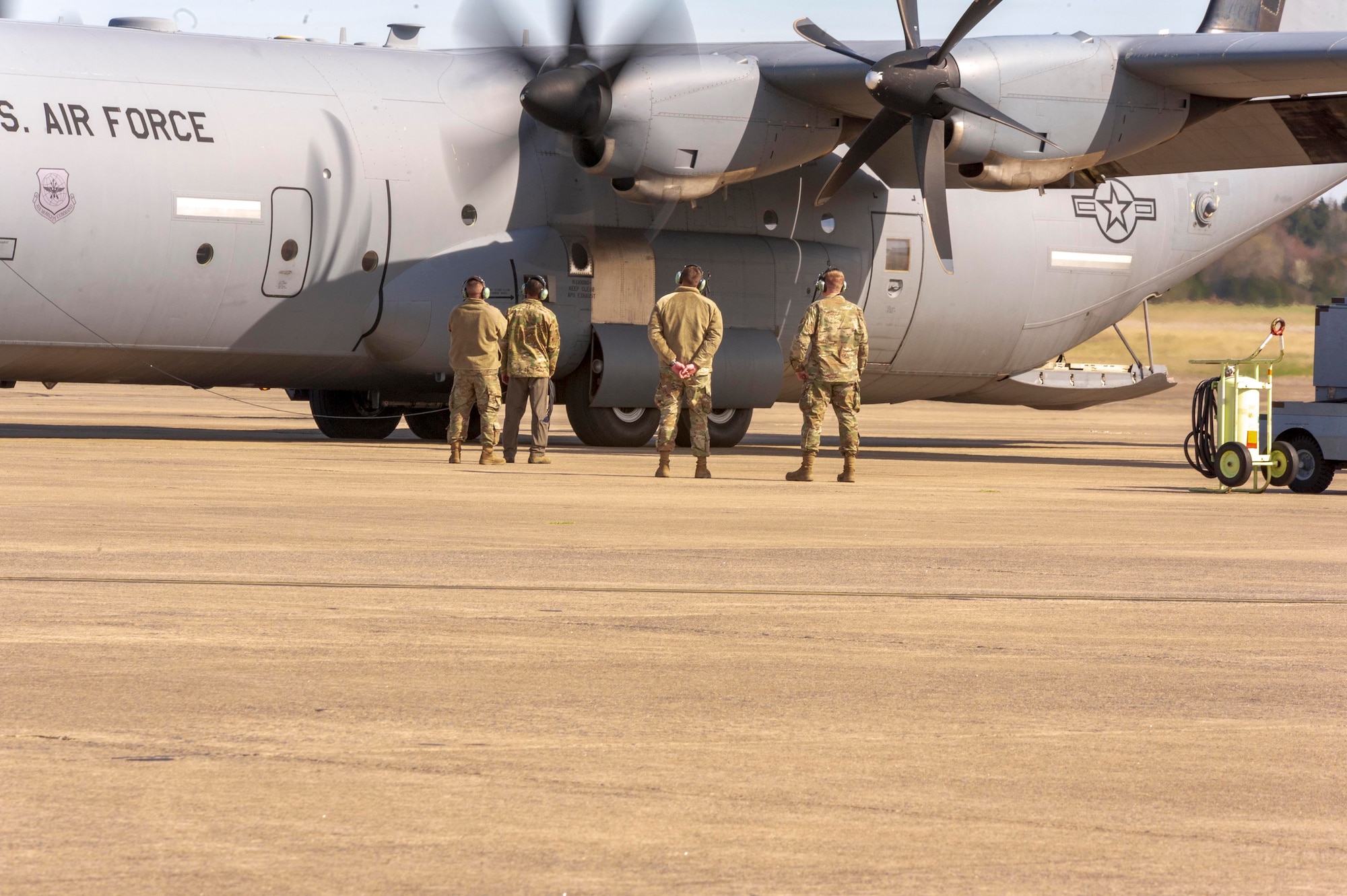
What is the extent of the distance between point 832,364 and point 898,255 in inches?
253

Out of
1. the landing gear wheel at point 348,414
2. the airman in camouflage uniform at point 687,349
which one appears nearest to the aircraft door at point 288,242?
the landing gear wheel at point 348,414

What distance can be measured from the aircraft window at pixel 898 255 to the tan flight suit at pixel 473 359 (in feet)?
20.4

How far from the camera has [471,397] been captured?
17688 millimetres

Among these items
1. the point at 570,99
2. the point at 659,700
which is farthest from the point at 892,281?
the point at 659,700

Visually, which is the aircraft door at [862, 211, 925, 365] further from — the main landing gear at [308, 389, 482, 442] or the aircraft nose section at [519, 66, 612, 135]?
the main landing gear at [308, 389, 482, 442]

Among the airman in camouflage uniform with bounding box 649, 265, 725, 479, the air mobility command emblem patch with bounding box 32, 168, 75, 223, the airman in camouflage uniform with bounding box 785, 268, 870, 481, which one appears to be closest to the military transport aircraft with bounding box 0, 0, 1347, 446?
the air mobility command emblem patch with bounding box 32, 168, 75, 223

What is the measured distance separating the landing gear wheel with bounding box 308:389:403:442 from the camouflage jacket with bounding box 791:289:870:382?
7350mm

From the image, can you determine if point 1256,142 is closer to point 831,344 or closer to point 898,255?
point 898,255

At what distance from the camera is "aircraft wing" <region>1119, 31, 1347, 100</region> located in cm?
1778

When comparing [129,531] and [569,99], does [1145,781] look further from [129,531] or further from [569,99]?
[569,99]

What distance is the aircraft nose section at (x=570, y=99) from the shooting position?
18.3 metres

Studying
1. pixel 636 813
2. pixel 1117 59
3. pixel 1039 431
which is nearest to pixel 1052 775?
pixel 636 813

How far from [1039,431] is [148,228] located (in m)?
17.9

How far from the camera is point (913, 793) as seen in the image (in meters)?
4.37
